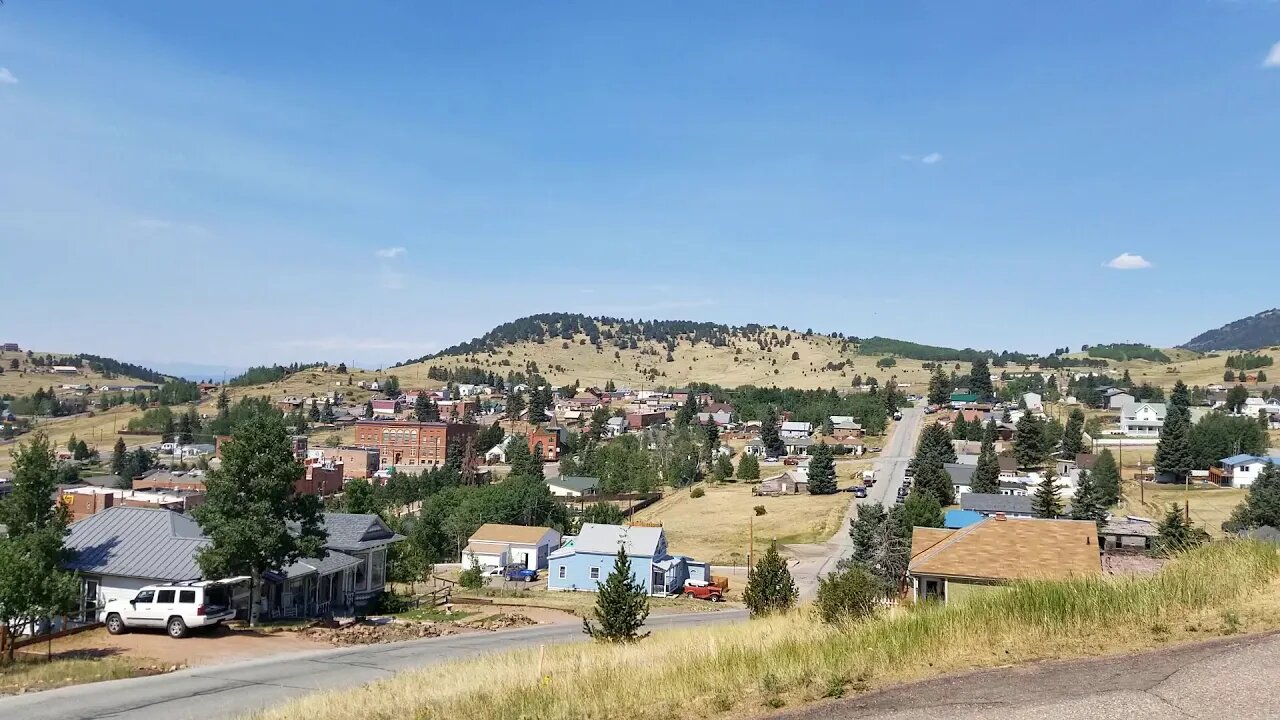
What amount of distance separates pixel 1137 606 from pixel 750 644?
17.1 feet

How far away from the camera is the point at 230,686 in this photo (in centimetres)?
1938

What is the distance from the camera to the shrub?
14.5m

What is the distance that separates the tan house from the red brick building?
12443cm

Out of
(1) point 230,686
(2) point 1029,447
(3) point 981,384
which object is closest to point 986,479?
(2) point 1029,447

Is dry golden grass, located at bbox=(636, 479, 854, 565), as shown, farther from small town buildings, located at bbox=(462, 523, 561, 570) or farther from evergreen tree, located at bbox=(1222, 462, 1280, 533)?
evergreen tree, located at bbox=(1222, 462, 1280, 533)

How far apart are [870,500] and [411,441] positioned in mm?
86716

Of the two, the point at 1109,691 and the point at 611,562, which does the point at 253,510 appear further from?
the point at 1109,691

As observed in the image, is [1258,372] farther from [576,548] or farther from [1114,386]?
[576,548]

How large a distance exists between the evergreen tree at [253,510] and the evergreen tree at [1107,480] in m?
67.4

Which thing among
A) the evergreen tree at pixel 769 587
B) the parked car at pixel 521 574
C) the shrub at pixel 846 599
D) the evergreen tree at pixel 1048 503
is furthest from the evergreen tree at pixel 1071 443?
the shrub at pixel 846 599

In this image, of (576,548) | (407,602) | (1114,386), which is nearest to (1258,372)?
(1114,386)

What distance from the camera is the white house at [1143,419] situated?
12794cm

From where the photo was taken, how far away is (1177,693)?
8.11 metres

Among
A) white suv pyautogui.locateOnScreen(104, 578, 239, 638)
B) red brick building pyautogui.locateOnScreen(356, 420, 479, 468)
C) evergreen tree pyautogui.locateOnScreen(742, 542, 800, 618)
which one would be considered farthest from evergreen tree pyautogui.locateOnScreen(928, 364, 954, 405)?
white suv pyautogui.locateOnScreen(104, 578, 239, 638)
